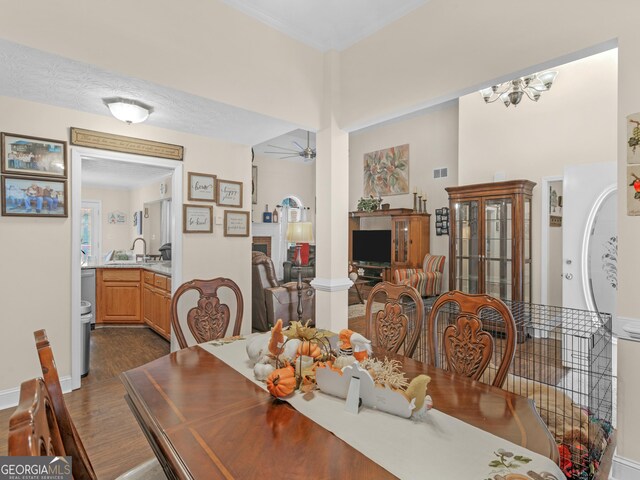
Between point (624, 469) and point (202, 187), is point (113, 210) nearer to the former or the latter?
point (202, 187)

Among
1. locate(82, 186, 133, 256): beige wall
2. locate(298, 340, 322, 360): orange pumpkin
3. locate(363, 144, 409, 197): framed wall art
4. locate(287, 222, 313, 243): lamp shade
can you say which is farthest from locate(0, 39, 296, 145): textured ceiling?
locate(82, 186, 133, 256): beige wall

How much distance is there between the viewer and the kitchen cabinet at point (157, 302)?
414 cm

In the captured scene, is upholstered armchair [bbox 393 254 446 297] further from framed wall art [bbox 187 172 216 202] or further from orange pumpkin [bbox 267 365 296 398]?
orange pumpkin [bbox 267 365 296 398]

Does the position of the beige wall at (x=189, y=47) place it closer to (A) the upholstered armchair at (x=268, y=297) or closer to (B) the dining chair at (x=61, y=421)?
(B) the dining chair at (x=61, y=421)

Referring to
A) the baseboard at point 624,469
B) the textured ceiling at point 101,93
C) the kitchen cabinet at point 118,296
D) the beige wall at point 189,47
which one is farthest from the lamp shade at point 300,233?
the baseboard at point 624,469

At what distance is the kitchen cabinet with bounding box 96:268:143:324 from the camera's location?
484 centimetres

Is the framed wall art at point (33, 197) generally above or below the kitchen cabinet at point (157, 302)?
above

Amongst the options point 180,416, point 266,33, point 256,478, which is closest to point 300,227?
point 266,33

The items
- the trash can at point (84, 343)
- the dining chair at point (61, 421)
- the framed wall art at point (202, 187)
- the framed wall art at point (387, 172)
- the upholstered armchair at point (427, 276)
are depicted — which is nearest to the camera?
the dining chair at point (61, 421)

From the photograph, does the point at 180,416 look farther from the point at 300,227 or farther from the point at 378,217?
the point at 378,217

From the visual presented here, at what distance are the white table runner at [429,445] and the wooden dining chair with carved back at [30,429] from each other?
70 centimetres

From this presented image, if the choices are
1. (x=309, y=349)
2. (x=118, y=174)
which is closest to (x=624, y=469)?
(x=309, y=349)

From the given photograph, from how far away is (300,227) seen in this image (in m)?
4.34

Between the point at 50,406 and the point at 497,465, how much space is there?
1.10 metres
